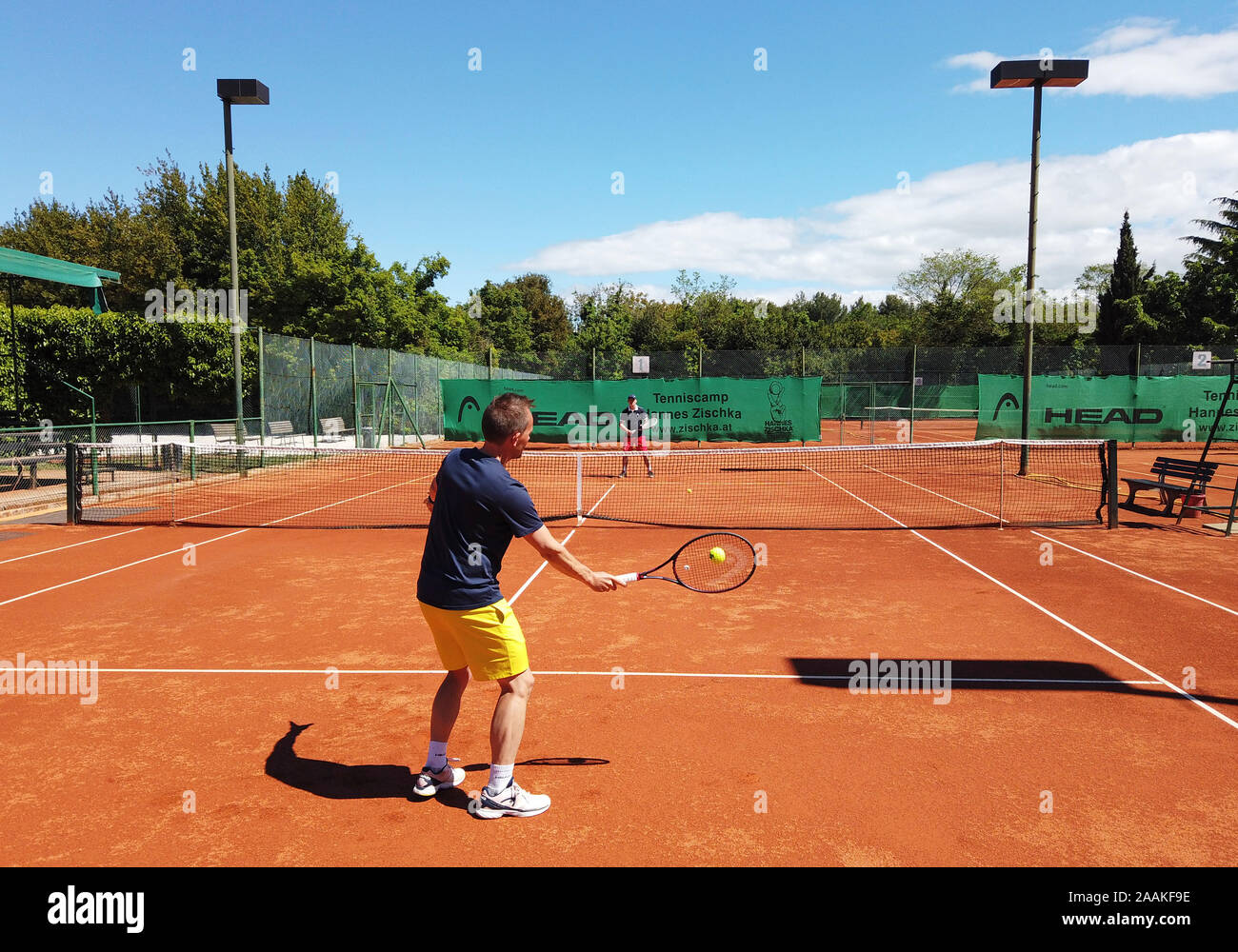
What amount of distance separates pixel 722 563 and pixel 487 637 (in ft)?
6.06

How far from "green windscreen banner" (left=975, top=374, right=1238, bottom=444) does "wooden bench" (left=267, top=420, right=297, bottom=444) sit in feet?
67.2

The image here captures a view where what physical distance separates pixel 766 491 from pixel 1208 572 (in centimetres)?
840

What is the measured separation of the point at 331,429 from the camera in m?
22.7

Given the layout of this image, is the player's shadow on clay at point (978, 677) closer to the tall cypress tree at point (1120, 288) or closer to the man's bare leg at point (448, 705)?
the man's bare leg at point (448, 705)

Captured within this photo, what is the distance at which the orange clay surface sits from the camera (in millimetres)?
3713

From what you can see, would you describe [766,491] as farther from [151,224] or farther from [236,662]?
[151,224]

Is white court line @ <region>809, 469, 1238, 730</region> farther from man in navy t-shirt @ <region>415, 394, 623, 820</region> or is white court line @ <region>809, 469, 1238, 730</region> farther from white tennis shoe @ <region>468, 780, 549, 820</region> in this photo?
white tennis shoe @ <region>468, 780, 549, 820</region>

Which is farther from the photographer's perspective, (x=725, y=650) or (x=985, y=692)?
(x=725, y=650)

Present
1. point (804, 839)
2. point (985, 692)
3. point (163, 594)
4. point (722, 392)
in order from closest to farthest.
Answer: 1. point (804, 839)
2. point (985, 692)
3. point (163, 594)
4. point (722, 392)

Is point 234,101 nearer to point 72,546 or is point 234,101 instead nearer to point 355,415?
point 355,415

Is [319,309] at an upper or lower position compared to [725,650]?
upper
